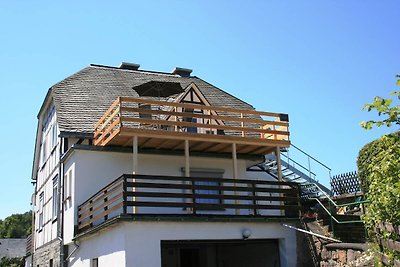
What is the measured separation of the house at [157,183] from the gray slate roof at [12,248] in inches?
1598

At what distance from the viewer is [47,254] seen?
21312 mm

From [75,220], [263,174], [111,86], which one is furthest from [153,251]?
[111,86]

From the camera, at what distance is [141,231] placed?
1292 centimetres

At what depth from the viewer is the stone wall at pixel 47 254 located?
19.1 m

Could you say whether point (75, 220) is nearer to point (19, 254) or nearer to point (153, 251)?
point (153, 251)

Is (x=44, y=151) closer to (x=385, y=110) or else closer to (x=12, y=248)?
(x=385, y=110)

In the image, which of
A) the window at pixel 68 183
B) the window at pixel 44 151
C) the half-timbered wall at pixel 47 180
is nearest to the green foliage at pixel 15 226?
the half-timbered wall at pixel 47 180

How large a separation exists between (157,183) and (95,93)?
7.83 m

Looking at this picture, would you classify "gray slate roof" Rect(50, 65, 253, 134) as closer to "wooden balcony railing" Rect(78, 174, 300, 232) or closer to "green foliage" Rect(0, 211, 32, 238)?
"wooden balcony railing" Rect(78, 174, 300, 232)

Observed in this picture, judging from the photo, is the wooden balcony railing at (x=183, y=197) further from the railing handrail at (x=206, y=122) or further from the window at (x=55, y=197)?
the window at (x=55, y=197)

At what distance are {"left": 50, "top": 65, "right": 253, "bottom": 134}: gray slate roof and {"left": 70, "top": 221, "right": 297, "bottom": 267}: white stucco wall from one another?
4.77m

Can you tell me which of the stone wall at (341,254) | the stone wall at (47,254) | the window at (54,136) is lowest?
the stone wall at (341,254)

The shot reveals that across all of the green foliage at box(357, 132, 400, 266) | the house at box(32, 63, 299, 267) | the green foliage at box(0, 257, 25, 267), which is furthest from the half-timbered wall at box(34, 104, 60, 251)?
the green foliage at box(0, 257, 25, 267)

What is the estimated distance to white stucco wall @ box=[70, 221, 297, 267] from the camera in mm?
12750
